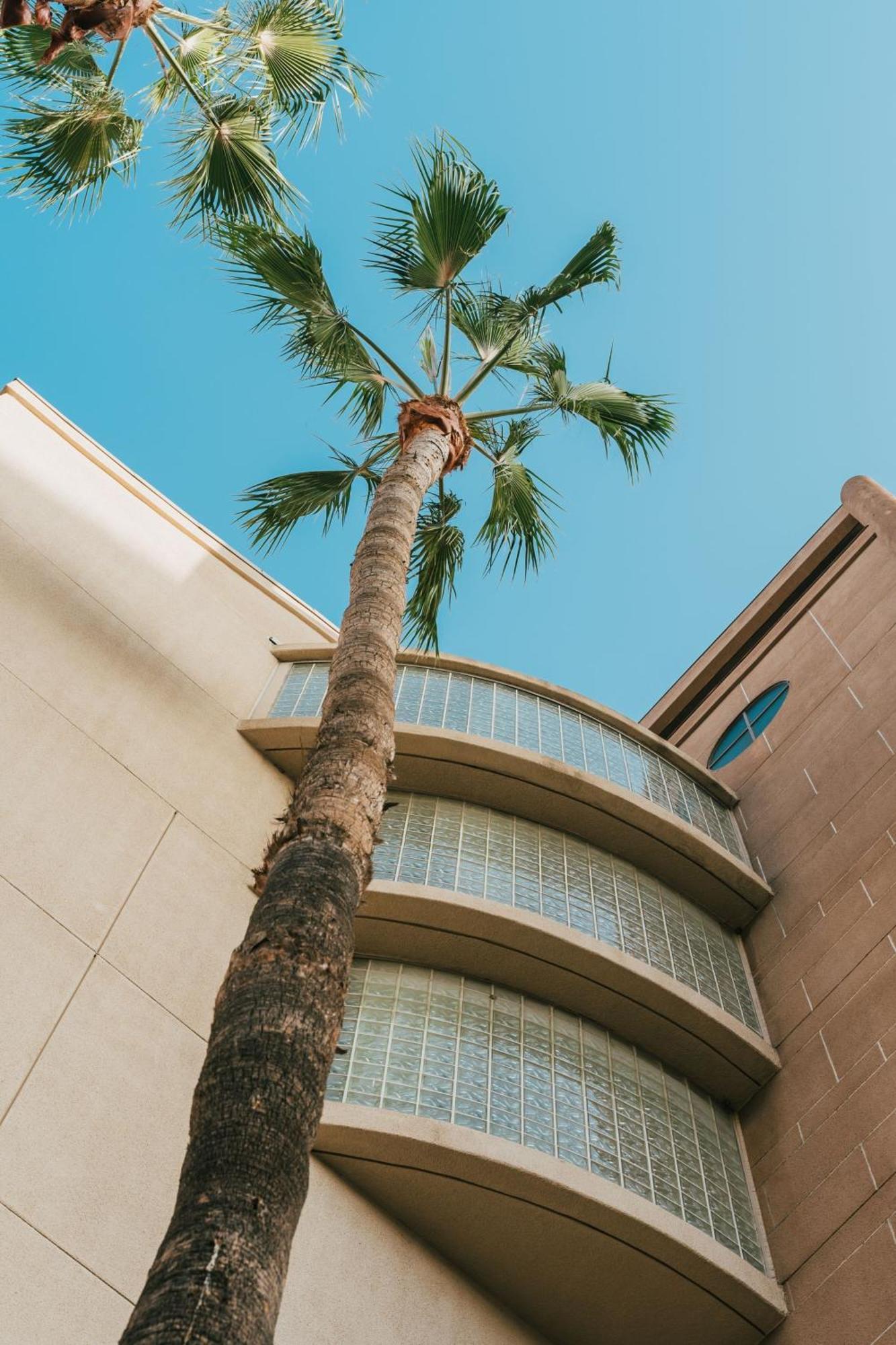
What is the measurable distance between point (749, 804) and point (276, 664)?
604 centimetres

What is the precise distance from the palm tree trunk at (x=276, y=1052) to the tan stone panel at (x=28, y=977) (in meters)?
3.35

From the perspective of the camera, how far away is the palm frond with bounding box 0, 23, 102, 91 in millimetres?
11258

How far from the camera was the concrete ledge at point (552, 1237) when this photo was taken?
8938mm

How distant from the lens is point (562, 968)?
36.2 ft

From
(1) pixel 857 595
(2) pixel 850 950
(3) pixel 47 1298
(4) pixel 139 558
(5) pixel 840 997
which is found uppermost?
(1) pixel 857 595

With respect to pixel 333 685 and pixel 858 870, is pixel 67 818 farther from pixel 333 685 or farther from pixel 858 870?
pixel 858 870

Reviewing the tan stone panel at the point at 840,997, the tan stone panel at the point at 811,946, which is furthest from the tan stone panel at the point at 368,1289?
the tan stone panel at the point at 811,946

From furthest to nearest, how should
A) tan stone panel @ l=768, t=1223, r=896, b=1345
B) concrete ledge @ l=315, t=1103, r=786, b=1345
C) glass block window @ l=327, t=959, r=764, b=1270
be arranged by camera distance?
glass block window @ l=327, t=959, r=764, b=1270
concrete ledge @ l=315, t=1103, r=786, b=1345
tan stone panel @ l=768, t=1223, r=896, b=1345

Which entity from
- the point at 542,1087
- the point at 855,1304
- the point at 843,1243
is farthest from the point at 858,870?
the point at 855,1304

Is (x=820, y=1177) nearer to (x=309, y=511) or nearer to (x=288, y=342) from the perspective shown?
(x=309, y=511)

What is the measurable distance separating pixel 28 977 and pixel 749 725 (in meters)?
10.8

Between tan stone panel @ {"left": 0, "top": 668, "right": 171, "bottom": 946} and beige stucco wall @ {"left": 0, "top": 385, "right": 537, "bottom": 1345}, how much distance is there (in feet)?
0.06

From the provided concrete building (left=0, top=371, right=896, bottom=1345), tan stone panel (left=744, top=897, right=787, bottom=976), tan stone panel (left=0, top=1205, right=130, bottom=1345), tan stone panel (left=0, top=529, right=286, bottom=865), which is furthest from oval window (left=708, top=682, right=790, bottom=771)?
tan stone panel (left=0, top=1205, right=130, bottom=1345)

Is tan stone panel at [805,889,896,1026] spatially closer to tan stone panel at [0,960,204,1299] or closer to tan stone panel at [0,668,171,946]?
tan stone panel at [0,960,204,1299]
